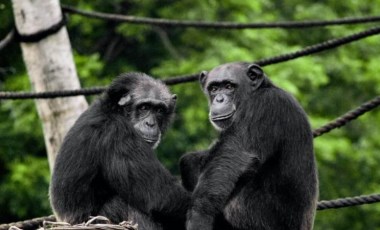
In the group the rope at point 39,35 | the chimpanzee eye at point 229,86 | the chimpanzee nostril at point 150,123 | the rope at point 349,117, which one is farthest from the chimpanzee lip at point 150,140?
the rope at point 39,35

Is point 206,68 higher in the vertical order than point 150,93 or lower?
lower

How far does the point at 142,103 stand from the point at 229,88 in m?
0.71

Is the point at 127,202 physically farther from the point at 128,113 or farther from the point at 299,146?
the point at 299,146

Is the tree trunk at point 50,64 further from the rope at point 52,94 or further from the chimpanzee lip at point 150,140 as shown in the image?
the chimpanzee lip at point 150,140

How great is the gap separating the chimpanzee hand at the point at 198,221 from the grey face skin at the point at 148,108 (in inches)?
35.0

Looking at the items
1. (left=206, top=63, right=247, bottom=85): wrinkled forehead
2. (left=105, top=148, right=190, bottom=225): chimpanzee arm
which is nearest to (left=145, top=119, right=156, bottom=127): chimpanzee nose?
(left=105, top=148, right=190, bottom=225): chimpanzee arm

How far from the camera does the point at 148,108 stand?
7660 millimetres

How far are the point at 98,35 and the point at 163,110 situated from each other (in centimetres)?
1386

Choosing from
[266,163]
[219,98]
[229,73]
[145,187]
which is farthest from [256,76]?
[145,187]

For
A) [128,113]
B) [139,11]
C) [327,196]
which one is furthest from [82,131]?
[327,196]

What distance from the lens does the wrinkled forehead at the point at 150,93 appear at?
7668mm

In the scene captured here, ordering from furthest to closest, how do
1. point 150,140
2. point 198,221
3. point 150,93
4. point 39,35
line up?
point 39,35 → point 150,93 → point 150,140 → point 198,221

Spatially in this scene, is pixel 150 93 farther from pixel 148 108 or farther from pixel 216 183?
pixel 216 183

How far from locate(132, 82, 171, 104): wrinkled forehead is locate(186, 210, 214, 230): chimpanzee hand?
4.10 ft
